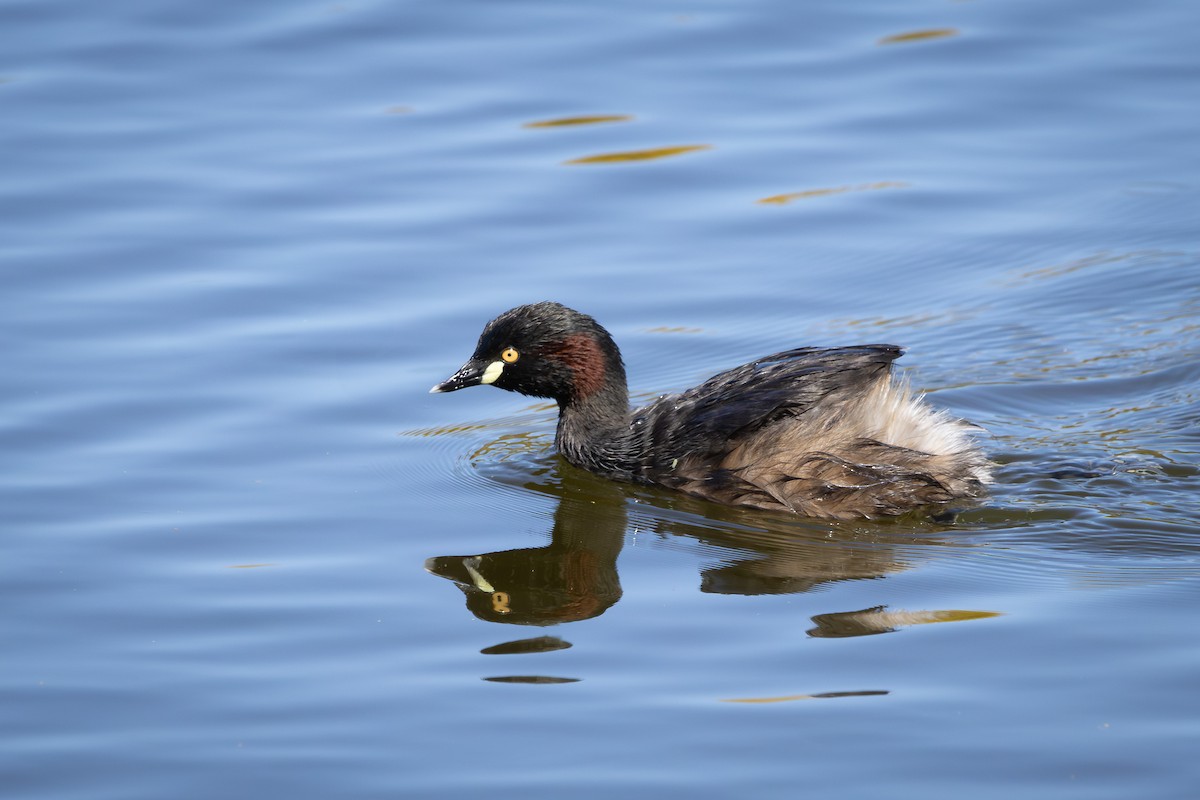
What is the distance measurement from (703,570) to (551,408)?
8.26ft

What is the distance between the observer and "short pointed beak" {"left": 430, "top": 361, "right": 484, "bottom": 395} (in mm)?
7684

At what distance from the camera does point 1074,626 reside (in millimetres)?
5520

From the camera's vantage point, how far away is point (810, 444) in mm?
7023

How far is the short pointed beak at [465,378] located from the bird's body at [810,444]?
647 mm

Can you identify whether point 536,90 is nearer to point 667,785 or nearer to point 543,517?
point 543,517

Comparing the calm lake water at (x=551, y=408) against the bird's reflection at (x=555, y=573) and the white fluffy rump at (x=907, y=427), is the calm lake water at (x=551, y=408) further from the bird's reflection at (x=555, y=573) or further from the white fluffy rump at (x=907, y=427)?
the white fluffy rump at (x=907, y=427)

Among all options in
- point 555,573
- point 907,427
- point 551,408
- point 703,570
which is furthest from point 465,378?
point 907,427

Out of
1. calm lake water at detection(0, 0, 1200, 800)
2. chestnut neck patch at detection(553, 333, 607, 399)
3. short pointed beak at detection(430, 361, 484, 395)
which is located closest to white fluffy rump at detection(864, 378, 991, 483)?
calm lake water at detection(0, 0, 1200, 800)

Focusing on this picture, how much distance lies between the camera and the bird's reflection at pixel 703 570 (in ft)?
19.4

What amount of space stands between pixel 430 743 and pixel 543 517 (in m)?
2.16

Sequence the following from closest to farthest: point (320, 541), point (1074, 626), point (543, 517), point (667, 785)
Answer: point (667, 785) → point (1074, 626) → point (320, 541) → point (543, 517)

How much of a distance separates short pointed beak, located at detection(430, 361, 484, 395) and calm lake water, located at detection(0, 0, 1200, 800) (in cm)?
32

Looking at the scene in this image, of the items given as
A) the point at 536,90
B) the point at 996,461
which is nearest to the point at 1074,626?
the point at 996,461

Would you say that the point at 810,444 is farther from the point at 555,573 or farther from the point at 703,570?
the point at 555,573
